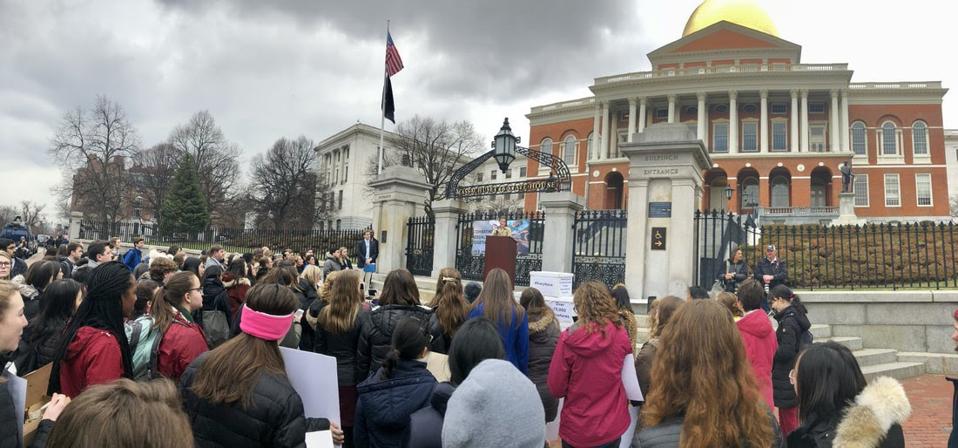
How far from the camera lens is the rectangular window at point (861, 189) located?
56.3m

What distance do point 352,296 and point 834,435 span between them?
11.1ft

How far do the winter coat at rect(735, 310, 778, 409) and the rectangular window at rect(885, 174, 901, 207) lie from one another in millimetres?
64800

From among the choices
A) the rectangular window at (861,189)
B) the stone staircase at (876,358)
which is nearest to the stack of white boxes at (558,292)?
the stone staircase at (876,358)

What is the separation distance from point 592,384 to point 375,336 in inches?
69.0

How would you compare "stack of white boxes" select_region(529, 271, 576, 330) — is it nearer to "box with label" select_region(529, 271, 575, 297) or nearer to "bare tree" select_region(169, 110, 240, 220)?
"box with label" select_region(529, 271, 575, 297)

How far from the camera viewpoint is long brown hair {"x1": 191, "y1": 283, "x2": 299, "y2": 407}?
2.42 m

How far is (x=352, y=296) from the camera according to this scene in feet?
14.4

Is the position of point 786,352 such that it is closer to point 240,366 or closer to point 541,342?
point 541,342

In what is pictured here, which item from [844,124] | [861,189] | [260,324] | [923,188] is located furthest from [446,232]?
[923,188]

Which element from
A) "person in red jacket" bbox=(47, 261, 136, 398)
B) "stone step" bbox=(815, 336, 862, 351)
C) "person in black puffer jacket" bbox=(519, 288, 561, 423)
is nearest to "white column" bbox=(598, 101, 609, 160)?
"stone step" bbox=(815, 336, 862, 351)

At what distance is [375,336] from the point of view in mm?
4246

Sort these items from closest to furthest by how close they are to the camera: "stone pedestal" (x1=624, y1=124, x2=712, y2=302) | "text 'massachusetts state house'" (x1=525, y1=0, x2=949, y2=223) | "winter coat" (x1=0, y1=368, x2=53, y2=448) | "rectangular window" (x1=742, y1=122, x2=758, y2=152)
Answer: "winter coat" (x1=0, y1=368, x2=53, y2=448)
"stone pedestal" (x1=624, y1=124, x2=712, y2=302)
"text 'massachusetts state house'" (x1=525, y1=0, x2=949, y2=223)
"rectangular window" (x1=742, y1=122, x2=758, y2=152)

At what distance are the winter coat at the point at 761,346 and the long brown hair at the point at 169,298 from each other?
4836 millimetres

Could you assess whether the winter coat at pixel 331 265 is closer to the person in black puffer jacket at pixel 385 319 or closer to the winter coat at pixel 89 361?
the person in black puffer jacket at pixel 385 319
